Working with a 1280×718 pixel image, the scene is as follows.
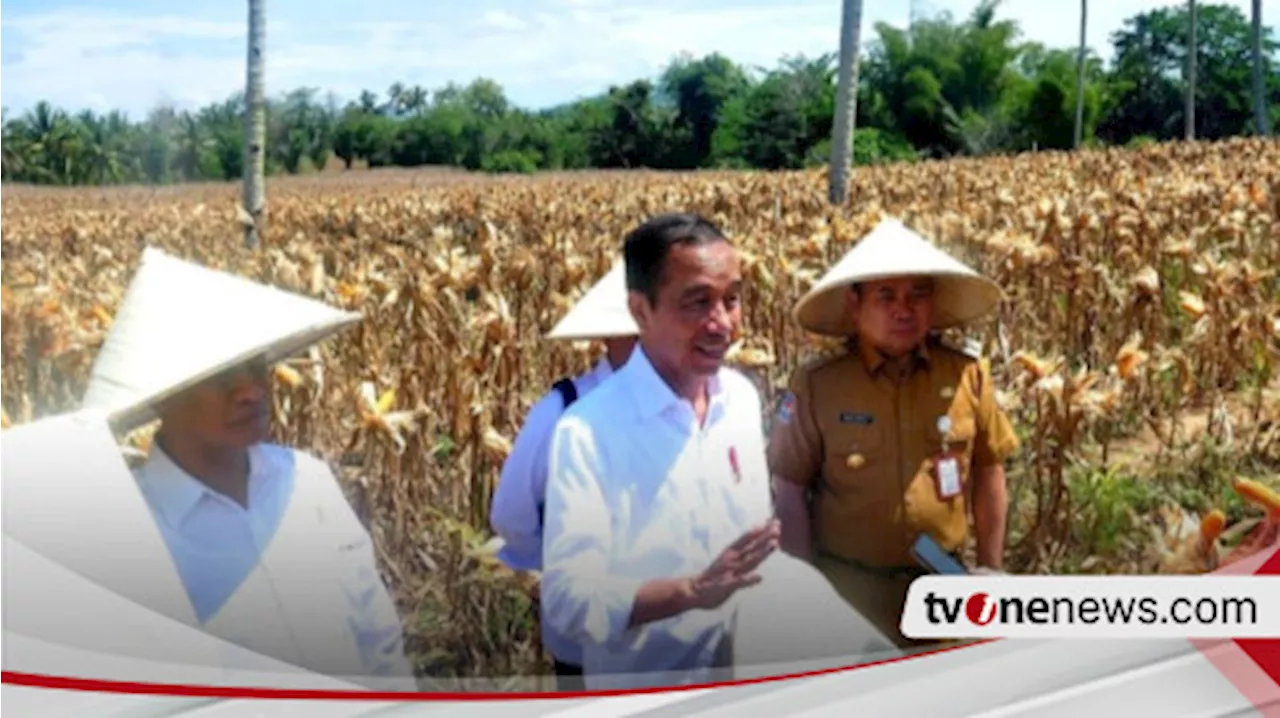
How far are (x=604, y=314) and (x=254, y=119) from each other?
34 centimetres

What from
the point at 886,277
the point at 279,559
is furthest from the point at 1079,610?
the point at 279,559

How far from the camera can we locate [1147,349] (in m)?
1.78

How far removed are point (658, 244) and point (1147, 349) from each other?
611 millimetres

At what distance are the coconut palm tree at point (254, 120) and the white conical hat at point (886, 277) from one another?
50cm

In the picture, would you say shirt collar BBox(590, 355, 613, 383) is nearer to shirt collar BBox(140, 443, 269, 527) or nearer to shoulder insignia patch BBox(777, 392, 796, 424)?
shoulder insignia patch BBox(777, 392, 796, 424)

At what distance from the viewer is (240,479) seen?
145 cm

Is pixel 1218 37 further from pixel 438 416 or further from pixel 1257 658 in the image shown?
pixel 438 416

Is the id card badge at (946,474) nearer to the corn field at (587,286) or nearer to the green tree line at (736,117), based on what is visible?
the corn field at (587,286)

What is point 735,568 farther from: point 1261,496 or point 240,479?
point 1261,496

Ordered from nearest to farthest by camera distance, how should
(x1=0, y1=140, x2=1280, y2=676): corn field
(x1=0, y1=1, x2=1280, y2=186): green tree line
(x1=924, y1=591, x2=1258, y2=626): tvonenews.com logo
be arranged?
(x1=0, y1=1, x2=1280, y2=186): green tree line, (x1=0, y1=140, x2=1280, y2=676): corn field, (x1=924, y1=591, x2=1258, y2=626): tvonenews.com logo

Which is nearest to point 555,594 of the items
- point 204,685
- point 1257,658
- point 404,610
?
point 404,610

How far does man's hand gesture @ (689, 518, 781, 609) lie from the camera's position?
1562mm

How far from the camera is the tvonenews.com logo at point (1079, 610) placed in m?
1.70

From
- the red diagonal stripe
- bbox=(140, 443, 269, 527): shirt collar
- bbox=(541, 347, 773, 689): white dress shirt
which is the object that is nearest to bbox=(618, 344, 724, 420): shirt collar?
bbox=(541, 347, 773, 689): white dress shirt
